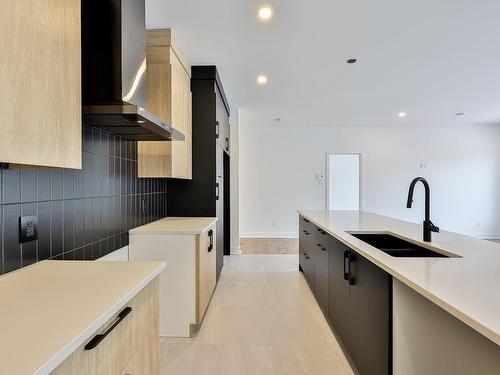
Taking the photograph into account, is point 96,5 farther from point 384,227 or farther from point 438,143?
point 438,143

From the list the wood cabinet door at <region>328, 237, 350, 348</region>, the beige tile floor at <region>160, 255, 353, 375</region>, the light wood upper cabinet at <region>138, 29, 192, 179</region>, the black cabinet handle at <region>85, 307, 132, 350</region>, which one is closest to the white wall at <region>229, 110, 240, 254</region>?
the beige tile floor at <region>160, 255, 353, 375</region>

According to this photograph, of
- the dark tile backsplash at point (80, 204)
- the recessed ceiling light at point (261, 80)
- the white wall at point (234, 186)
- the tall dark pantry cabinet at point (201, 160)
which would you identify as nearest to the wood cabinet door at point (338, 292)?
the tall dark pantry cabinet at point (201, 160)

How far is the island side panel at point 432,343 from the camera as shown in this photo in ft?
2.88

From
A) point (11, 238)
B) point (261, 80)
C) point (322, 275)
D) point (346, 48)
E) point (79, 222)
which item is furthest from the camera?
point (261, 80)

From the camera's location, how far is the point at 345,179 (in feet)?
22.3

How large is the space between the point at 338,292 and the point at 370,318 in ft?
2.04

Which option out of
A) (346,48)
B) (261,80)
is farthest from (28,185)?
(261,80)

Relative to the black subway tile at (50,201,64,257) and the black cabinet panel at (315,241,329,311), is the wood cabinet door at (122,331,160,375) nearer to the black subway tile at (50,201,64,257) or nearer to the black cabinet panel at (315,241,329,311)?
the black subway tile at (50,201,64,257)

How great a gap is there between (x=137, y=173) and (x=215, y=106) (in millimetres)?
1337

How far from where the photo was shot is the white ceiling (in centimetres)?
220

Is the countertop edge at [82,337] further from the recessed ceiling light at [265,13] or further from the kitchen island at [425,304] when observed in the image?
the recessed ceiling light at [265,13]

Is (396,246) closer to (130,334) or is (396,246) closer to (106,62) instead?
(130,334)

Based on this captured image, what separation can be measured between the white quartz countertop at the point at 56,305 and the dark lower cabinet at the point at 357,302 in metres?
1.09

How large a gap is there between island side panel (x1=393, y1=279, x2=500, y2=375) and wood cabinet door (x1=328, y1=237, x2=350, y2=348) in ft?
2.12
